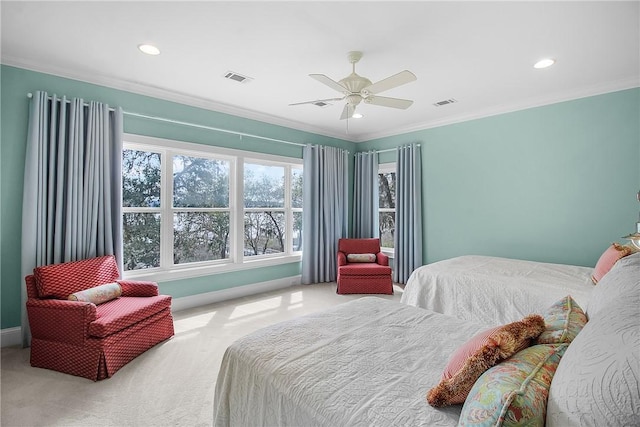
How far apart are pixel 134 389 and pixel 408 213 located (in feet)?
13.7

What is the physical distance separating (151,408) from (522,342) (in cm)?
216

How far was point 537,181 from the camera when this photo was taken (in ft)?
12.8

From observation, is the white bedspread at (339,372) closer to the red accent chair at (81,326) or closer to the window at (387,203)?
the red accent chair at (81,326)

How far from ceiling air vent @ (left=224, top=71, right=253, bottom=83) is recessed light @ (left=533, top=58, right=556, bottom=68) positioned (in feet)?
9.19

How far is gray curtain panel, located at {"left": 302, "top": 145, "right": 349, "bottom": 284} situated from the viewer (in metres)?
5.12

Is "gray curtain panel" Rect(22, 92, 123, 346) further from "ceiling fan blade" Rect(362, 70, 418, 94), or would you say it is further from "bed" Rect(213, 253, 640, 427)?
"ceiling fan blade" Rect(362, 70, 418, 94)

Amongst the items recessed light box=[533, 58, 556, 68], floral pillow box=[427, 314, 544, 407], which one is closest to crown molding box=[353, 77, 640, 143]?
recessed light box=[533, 58, 556, 68]

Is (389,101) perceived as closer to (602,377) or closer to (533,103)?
(533,103)

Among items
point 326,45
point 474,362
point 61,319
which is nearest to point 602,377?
point 474,362

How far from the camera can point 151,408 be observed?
1.99 m

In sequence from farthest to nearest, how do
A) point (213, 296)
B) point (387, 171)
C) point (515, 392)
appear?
point (387, 171) → point (213, 296) → point (515, 392)

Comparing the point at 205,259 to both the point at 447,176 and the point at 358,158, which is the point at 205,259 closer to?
the point at 358,158

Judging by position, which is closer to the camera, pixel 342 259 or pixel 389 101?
pixel 389 101

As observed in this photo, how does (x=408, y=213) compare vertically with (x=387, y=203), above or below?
below
